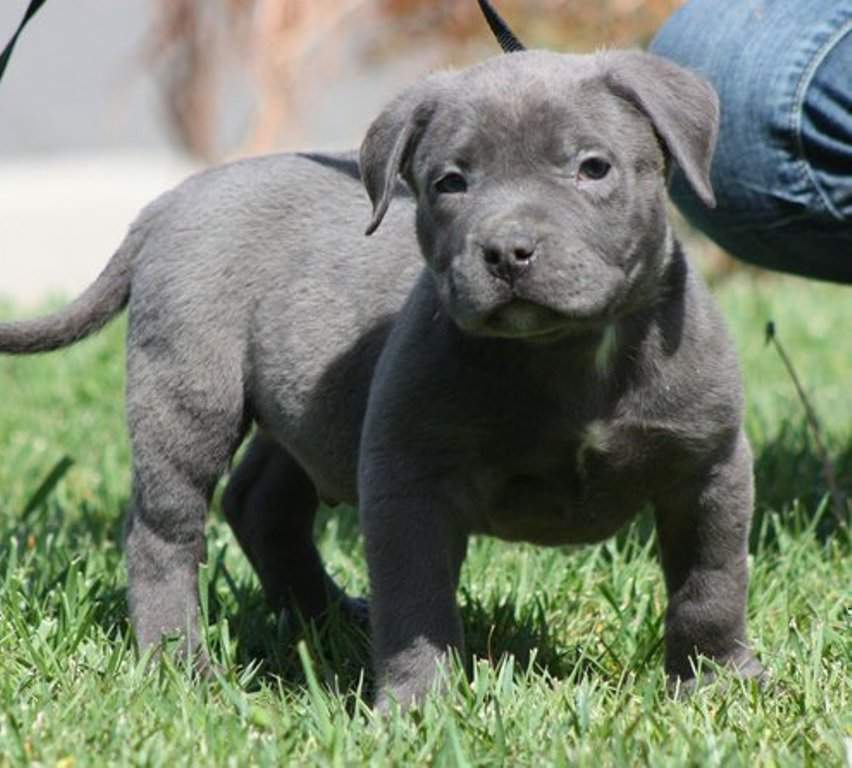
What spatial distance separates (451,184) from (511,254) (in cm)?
33

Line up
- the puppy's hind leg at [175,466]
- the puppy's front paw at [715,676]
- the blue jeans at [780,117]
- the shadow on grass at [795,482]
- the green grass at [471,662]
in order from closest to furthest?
the green grass at [471,662], the puppy's front paw at [715,676], the puppy's hind leg at [175,466], the blue jeans at [780,117], the shadow on grass at [795,482]

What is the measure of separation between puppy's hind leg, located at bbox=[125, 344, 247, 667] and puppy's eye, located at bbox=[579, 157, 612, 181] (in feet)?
3.42

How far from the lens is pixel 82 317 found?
4137 mm

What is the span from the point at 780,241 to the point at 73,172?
9148 millimetres

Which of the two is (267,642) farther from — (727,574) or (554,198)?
(554,198)

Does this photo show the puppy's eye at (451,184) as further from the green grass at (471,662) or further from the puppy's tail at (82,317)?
the puppy's tail at (82,317)

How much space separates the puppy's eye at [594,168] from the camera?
319 cm

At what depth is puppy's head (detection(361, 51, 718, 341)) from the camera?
3.02m

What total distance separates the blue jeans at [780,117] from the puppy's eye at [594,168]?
1.18m

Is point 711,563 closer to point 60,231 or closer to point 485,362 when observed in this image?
point 485,362

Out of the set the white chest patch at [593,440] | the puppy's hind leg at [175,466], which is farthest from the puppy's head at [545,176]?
the puppy's hind leg at [175,466]

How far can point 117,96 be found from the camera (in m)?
11.9

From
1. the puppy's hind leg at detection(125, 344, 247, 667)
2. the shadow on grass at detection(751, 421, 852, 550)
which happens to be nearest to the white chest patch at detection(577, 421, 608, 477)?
the puppy's hind leg at detection(125, 344, 247, 667)

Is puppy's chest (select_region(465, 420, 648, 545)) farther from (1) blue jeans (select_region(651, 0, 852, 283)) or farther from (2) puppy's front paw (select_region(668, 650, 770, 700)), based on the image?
(1) blue jeans (select_region(651, 0, 852, 283))
